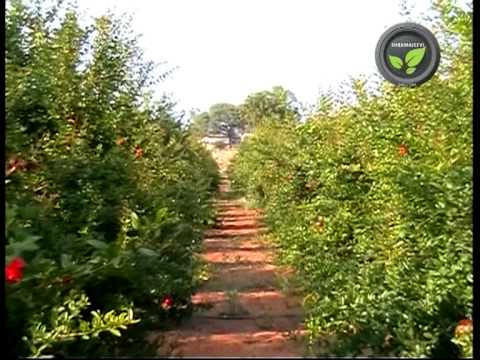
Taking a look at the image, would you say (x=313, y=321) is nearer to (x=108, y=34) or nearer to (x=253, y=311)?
(x=253, y=311)

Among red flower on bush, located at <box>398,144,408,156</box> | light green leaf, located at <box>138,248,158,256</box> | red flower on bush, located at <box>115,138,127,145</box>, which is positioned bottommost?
light green leaf, located at <box>138,248,158,256</box>

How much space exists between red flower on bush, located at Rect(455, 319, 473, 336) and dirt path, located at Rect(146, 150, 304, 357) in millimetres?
558

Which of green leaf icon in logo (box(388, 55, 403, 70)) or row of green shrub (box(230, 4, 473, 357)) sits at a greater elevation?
green leaf icon in logo (box(388, 55, 403, 70))

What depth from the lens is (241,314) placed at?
3.78 m

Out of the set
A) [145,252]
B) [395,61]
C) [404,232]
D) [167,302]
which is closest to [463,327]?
[404,232]

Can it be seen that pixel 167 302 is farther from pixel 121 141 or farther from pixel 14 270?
pixel 14 270

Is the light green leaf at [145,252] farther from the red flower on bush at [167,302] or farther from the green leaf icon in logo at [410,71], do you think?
the green leaf icon in logo at [410,71]

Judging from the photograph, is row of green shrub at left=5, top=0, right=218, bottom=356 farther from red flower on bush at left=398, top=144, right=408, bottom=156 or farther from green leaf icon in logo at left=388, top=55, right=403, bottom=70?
green leaf icon in logo at left=388, top=55, right=403, bottom=70

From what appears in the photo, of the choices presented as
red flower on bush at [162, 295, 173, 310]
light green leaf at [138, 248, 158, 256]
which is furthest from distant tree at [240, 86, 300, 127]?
light green leaf at [138, 248, 158, 256]

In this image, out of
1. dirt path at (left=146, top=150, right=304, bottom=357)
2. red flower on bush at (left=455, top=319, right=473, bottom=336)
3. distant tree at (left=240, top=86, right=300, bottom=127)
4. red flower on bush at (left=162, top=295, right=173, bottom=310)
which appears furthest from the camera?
distant tree at (left=240, top=86, right=300, bottom=127)

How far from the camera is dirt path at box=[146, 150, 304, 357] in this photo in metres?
2.85

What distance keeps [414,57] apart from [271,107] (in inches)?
224

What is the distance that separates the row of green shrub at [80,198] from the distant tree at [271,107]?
1.21 metres
